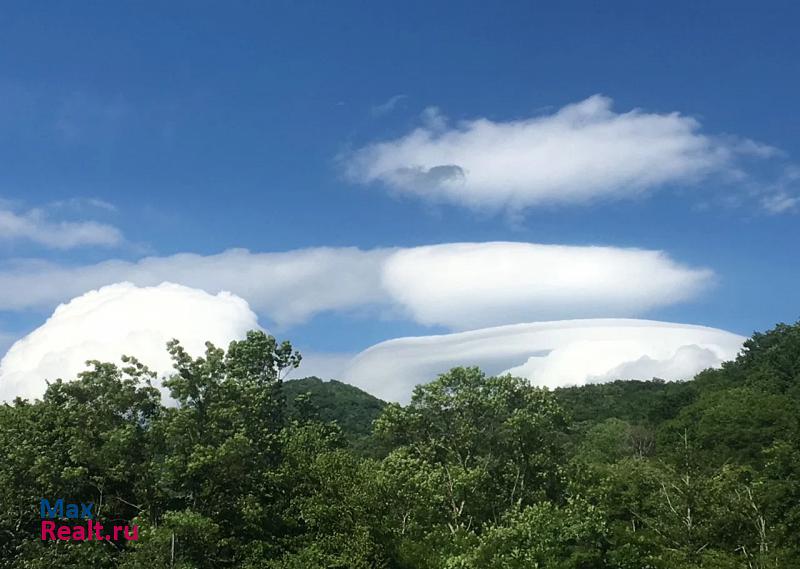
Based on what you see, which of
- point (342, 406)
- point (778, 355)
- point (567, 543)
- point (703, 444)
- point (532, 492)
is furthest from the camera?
point (342, 406)

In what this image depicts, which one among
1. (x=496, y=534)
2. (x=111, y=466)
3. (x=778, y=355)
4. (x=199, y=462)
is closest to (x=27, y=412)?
(x=111, y=466)

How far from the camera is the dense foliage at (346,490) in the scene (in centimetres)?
3619

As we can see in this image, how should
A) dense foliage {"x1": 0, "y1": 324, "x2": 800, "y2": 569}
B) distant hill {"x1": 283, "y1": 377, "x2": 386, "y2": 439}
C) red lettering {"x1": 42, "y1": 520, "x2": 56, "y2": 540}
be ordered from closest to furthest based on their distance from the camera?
dense foliage {"x1": 0, "y1": 324, "x2": 800, "y2": 569}
red lettering {"x1": 42, "y1": 520, "x2": 56, "y2": 540}
distant hill {"x1": 283, "y1": 377, "x2": 386, "y2": 439}

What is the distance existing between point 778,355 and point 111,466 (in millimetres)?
97988

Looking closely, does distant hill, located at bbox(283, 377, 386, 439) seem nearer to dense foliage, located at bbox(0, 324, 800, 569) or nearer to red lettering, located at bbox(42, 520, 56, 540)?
dense foliage, located at bbox(0, 324, 800, 569)

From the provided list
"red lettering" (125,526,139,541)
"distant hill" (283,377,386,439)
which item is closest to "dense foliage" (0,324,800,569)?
"red lettering" (125,526,139,541)

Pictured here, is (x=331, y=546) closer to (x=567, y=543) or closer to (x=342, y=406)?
(x=567, y=543)

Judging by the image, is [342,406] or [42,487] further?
[342,406]

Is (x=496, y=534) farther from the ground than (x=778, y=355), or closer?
closer

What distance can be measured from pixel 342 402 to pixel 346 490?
412 feet

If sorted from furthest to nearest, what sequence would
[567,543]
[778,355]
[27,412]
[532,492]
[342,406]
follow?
[342,406], [778,355], [532,492], [27,412], [567,543]

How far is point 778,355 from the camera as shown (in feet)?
358

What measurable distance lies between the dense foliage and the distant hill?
73.8 meters

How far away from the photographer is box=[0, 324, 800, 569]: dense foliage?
36188 mm
